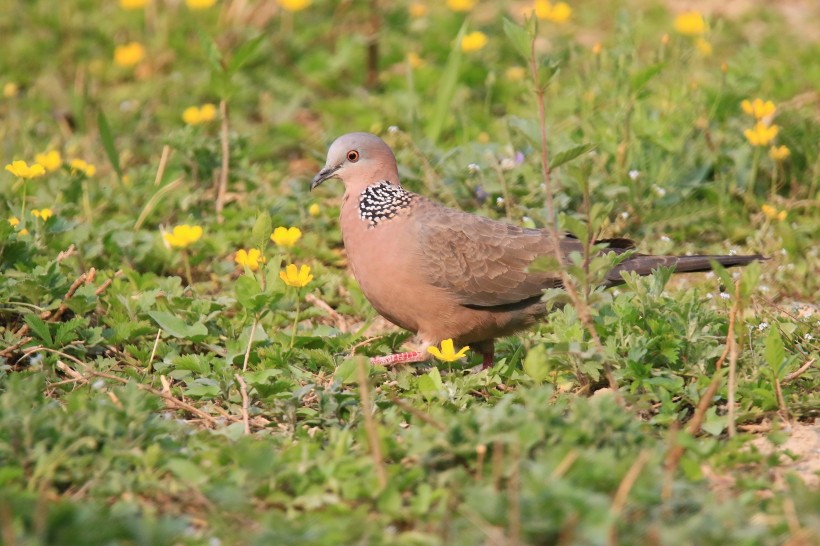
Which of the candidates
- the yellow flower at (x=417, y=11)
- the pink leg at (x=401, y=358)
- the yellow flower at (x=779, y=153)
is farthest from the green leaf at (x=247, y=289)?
the yellow flower at (x=417, y=11)

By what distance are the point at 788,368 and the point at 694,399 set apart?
0.44 metres

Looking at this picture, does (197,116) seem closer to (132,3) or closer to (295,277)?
(132,3)

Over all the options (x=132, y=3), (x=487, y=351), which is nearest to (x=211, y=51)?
(x=487, y=351)

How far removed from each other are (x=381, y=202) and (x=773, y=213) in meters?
2.20

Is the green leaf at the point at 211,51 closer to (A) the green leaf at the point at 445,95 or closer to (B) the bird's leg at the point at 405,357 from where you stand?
(A) the green leaf at the point at 445,95

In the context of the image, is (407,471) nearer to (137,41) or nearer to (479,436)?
(479,436)

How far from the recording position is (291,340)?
15.2ft

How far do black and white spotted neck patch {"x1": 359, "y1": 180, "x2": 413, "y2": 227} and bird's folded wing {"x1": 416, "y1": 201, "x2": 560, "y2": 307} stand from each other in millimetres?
104

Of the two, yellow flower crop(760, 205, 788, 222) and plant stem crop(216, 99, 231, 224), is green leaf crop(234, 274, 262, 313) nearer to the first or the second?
plant stem crop(216, 99, 231, 224)

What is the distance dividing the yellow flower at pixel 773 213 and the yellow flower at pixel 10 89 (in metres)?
4.61

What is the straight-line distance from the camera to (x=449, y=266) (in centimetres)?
475

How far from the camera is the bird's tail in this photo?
465 centimetres

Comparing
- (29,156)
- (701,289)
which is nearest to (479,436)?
(701,289)

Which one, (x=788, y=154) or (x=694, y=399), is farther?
(x=788, y=154)
